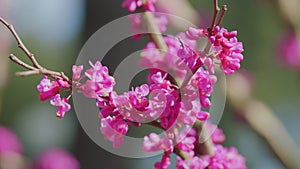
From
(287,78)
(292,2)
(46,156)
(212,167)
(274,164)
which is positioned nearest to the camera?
(212,167)

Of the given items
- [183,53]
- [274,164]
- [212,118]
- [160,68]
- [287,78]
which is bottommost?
[287,78]

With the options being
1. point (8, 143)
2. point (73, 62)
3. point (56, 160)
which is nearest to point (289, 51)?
point (56, 160)

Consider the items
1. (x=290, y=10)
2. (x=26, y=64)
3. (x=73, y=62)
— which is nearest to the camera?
(x=26, y=64)

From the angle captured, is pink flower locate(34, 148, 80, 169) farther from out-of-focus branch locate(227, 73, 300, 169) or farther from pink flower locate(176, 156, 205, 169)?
pink flower locate(176, 156, 205, 169)

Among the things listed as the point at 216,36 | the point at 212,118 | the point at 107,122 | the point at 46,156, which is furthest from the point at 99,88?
the point at 46,156

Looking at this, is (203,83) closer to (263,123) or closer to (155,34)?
(155,34)

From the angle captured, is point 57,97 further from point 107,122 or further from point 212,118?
point 212,118

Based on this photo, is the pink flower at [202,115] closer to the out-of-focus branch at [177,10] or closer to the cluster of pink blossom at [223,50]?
the cluster of pink blossom at [223,50]

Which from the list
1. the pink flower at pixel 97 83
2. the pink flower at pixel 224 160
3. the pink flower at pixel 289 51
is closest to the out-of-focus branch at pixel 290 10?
the pink flower at pixel 289 51
